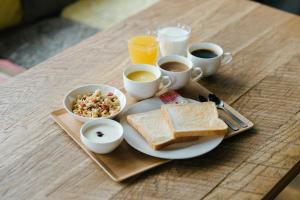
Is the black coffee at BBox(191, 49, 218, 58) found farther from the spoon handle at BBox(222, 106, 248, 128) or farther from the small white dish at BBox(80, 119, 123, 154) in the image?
the small white dish at BBox(80, 119, 123, 154)

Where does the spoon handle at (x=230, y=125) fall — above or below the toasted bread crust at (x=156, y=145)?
above

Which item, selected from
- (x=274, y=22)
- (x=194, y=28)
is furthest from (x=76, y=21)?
(x=274, y=22)

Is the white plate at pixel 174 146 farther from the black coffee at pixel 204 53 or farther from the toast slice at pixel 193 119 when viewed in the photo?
the black coffee at pixel 204 53

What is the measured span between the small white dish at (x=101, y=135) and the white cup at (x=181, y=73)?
10.4 inches

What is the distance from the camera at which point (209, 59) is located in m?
1.55

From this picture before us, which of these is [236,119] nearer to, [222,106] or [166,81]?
[222,106]

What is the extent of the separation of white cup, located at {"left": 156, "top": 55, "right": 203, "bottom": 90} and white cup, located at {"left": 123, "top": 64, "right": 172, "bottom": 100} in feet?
0.05

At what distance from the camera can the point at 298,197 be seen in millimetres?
1914

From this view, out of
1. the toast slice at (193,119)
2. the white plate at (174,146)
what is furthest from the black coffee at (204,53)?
the white plate at (174,146)

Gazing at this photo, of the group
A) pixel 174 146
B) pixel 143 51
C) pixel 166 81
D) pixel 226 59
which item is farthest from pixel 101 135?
pixel 226 59

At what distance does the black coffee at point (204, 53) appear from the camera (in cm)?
161

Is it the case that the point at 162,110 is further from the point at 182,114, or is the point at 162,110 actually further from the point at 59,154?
the point at 59,154

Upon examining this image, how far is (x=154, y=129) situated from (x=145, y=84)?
6.3 inches

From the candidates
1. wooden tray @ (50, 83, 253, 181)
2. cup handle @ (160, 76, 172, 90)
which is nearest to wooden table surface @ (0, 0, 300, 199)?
wooden tray @ (50, 83, 253, 181)
